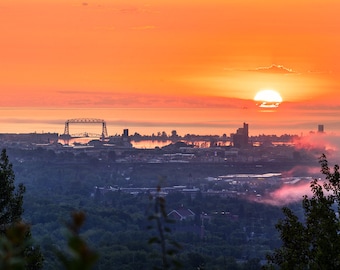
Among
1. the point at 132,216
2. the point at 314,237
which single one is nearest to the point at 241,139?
the point at 132,216

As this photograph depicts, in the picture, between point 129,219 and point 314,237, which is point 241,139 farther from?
point 314,237

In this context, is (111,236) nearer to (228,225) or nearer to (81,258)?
(228,225)

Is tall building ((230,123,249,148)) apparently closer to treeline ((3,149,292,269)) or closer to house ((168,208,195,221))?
treeline ((3,149,292,269))

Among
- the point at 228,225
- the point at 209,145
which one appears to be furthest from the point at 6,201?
the point at 209,145

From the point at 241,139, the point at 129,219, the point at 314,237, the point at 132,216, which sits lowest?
the point at 129,219

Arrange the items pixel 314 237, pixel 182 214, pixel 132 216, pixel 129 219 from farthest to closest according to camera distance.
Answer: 1. pixel 182 214
2. pixel 132 216
3. pixel 129 219
4. pixel 314 237

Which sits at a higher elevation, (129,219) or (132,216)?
(132,216)
